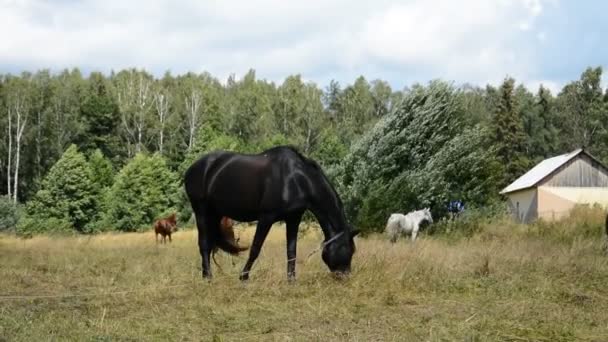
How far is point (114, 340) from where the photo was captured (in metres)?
5.64

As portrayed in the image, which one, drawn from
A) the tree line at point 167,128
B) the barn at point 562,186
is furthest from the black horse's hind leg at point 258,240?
the barn at point 562,186

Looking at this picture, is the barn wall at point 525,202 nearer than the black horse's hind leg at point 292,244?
No

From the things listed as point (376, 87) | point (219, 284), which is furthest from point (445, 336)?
point (376, 87)

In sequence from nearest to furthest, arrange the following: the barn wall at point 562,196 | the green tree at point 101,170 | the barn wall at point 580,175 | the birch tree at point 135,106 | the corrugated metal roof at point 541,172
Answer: the barn wall at point 562,196 → the corrugated metal roof at point 541,172 → the barn wall at point 580,175 → the green tree at point 101,170 → the birch tree at point 135,106

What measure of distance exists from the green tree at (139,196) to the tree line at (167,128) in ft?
0.29

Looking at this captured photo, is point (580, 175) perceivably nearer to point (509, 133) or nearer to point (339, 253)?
point (509, 133)

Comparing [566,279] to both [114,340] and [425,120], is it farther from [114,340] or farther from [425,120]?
[425,120]

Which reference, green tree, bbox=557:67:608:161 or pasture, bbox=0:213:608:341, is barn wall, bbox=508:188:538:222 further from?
pasture, bbox=0:213:608:341

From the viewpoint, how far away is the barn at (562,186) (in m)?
43.1

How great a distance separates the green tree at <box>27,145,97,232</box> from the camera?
5113 cm

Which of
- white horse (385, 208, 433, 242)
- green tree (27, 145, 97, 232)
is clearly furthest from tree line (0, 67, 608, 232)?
white horse (385, 208, 433, 242)

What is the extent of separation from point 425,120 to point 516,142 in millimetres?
41026

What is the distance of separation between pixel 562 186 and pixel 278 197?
128 feet

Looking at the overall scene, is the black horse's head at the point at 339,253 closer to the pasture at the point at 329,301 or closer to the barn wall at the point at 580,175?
the pasture at the point at 329,301
